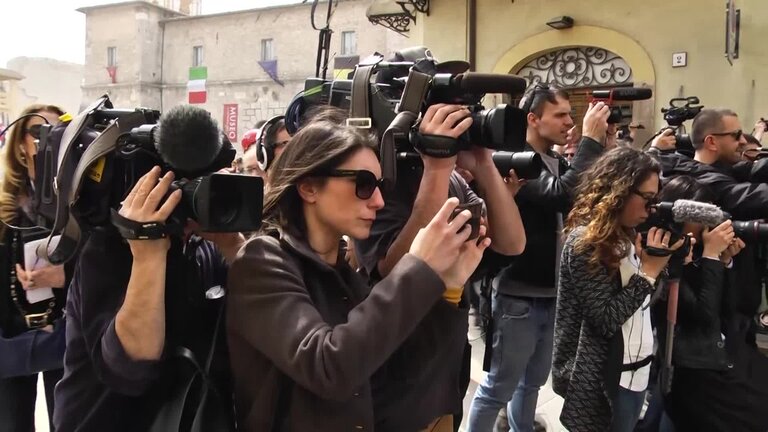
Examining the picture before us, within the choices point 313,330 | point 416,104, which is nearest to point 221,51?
point 416,104

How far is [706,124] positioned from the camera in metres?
3.93

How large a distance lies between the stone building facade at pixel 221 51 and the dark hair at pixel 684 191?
2283cm

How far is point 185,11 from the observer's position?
3338cm

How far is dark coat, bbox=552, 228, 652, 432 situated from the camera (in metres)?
2.47

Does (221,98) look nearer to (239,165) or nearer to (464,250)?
(239,165)

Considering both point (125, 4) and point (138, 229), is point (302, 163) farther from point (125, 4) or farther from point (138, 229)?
point (125, 4)

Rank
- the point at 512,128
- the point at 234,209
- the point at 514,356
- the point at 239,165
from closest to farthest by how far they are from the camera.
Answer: the point at 234,209
the point at 512,128
the point at 514,356
the point at 239,165

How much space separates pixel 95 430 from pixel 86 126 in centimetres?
71

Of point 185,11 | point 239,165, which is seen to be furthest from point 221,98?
point 239,165

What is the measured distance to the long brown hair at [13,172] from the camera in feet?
7.80

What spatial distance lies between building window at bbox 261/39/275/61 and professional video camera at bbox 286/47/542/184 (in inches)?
1105

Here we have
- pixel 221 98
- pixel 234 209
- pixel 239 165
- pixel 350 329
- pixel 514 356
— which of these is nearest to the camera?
pixel 350 329

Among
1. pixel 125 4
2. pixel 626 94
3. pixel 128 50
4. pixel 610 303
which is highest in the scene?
pixel 125 4

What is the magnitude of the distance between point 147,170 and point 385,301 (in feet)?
1.98
